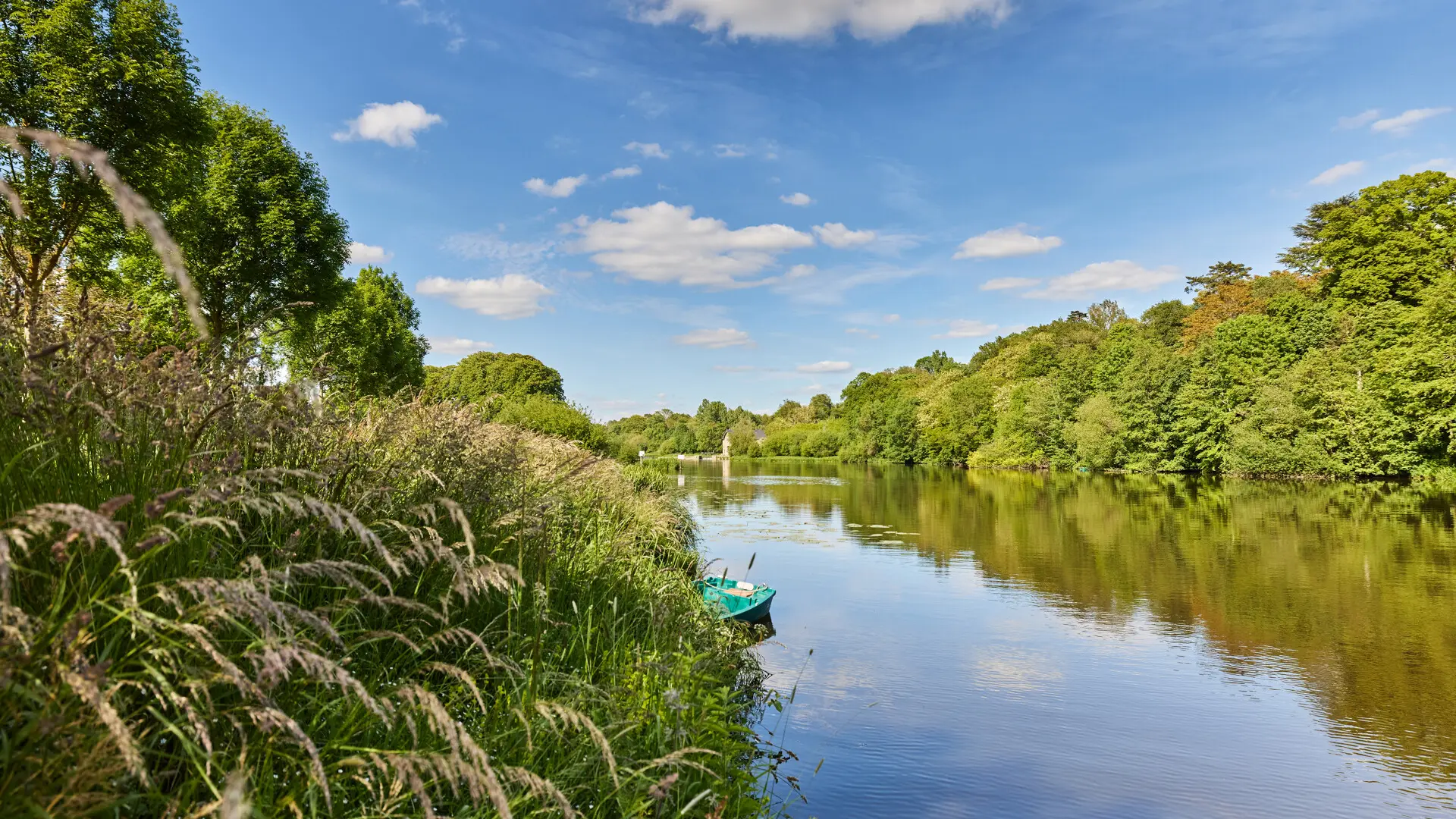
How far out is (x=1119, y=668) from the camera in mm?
9797

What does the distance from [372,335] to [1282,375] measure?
4550 cm

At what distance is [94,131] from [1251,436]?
150 feet

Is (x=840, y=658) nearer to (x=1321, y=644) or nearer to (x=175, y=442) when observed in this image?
(x=1321, y=644)

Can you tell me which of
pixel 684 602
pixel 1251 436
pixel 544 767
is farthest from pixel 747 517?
pixel 1251 436

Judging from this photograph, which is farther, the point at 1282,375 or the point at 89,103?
the point at 1282,375

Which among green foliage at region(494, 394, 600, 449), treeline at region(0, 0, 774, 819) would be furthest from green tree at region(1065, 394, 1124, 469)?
treeline at region(0, 0, 774, 819)

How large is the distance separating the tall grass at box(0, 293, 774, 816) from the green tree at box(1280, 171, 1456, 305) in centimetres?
4711

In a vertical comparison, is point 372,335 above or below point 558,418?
above

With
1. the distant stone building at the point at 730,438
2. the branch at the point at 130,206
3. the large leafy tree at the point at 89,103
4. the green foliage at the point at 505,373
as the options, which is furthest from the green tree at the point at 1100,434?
the distant stone building at the point at 730,438

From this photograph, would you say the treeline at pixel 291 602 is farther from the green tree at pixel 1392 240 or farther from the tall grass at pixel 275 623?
the green tree at pixel 1392 240

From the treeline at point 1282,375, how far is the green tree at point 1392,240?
0.25ft

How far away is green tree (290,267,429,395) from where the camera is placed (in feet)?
83.4

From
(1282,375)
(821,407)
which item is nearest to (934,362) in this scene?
(821,407)

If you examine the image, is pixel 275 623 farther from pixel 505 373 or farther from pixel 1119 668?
pixel 505 373
